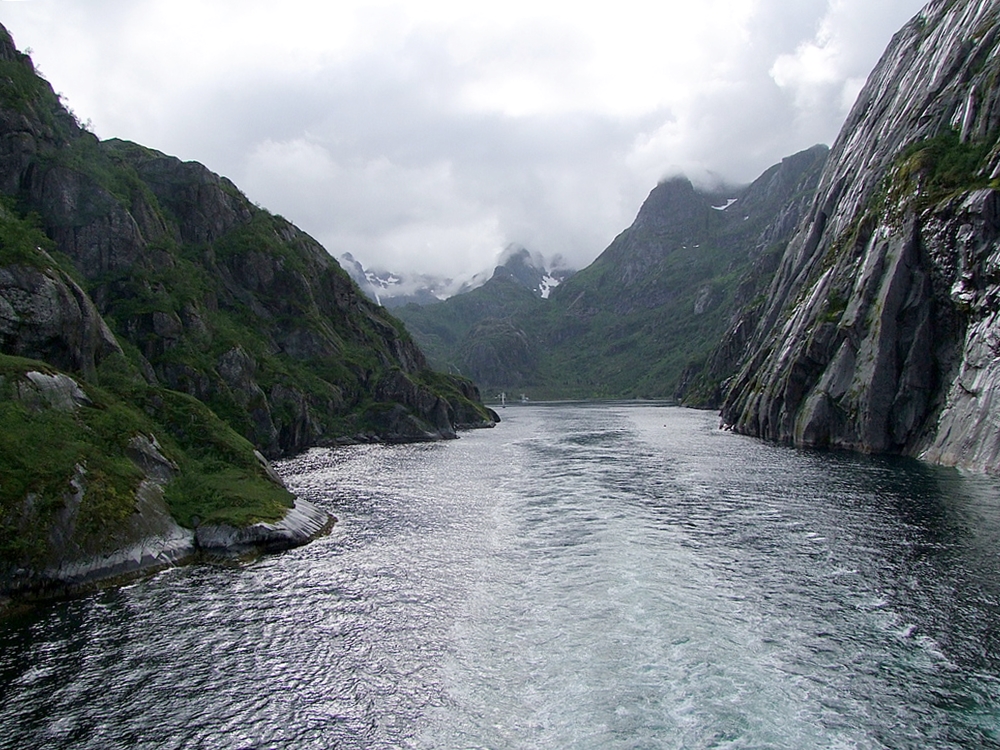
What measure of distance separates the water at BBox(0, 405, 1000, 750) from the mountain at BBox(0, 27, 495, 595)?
12.8 feet

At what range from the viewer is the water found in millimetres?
20375

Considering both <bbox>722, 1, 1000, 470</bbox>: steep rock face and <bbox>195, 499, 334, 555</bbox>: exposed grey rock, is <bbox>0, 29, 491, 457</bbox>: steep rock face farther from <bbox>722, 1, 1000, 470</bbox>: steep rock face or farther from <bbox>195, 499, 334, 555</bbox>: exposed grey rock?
<bbox>722, 1, 1000, 470</bbox>: steep rock face

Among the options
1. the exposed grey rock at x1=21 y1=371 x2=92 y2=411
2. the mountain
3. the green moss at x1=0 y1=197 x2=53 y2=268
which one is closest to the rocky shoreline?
the mountain

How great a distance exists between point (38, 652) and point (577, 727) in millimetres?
20445

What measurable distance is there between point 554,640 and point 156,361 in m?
71.5

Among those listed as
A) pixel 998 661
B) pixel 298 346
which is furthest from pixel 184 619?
pixel 298 346

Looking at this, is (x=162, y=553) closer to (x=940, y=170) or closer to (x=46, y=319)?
(x=46, y=319)

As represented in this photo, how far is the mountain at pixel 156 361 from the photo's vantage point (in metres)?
34.3

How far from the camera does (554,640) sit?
27.0 metres

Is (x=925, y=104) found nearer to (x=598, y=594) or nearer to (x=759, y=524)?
(x=759, y=524)

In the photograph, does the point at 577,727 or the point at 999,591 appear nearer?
the point at 577,727

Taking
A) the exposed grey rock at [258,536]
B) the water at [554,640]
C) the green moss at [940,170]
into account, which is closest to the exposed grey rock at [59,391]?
the exposed grey rock at [258,536]

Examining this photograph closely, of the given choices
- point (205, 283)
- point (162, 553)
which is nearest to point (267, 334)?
point (205, 283)

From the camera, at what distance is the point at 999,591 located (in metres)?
30.1
